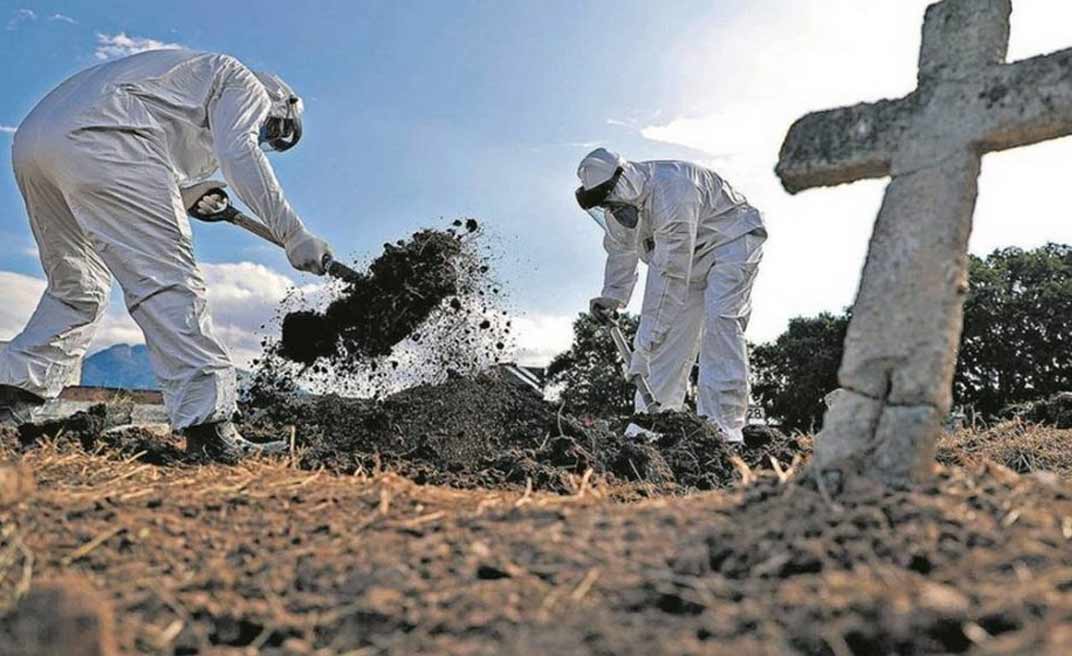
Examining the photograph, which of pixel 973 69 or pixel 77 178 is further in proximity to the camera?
pixel 77 178

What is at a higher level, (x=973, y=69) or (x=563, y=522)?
(x=973, y=69)


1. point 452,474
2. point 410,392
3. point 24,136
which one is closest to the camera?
point 452,474

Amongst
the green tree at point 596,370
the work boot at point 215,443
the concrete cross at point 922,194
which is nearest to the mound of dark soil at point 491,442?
the work boot at point 215,443

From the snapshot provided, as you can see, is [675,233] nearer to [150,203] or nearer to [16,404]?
[150,203]

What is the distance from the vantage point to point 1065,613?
132 cm

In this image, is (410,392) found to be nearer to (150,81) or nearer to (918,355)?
(150,81)

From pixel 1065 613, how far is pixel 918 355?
0.89 m

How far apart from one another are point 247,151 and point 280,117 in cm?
71

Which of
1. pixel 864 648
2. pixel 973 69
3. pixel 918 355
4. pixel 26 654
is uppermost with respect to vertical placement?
pixel 973 69

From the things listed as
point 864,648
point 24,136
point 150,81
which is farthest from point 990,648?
point 24,136

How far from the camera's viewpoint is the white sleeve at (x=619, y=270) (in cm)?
804

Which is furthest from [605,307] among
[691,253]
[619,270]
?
[691,253]

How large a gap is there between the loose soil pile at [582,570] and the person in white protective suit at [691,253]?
16.1 ft

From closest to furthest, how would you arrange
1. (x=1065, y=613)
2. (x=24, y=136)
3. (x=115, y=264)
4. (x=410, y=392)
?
(x=1065, y=613) < (x=115, y=264) < (x=24, y=136) < (x=410, y=392)
